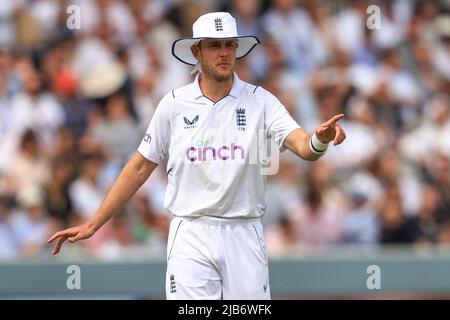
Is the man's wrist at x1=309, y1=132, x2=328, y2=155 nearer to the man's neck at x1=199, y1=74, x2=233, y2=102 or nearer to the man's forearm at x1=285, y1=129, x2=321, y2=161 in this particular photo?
the man's forearm at x1=285, y1=129, x2=321, y2=161

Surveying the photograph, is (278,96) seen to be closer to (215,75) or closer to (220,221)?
(215,75)

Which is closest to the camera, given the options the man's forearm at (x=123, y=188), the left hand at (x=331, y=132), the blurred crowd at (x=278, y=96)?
the left hand at (x=331, y=132)

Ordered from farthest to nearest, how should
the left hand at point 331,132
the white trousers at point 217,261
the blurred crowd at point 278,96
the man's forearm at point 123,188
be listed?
the blurred crowd at point 278,96 < the man's forearm at point 123,188 < the white trousers at point 217,261 < the left hand at point 331,132

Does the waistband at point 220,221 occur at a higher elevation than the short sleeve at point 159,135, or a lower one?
lower

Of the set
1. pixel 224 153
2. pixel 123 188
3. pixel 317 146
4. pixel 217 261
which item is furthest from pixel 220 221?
pixel 317 146

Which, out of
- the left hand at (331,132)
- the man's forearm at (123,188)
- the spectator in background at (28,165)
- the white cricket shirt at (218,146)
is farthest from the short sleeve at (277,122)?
the spectator in background at (28,165)

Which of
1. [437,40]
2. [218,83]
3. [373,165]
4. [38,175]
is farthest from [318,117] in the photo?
[218,83]

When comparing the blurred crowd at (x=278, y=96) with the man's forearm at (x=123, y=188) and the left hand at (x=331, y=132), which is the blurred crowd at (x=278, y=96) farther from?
the left hand at (x=331, y=132)

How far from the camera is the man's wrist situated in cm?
746

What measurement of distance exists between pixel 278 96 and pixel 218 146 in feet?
20.4

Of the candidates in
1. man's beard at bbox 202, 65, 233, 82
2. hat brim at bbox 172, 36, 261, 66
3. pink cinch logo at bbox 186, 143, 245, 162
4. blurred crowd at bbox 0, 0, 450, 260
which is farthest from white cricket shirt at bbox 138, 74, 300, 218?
blurred crowd at bbox 0, 0, 450, 260

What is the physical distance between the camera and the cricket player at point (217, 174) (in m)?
7.81

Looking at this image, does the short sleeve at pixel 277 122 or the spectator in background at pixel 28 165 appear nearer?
the short sleeve at pixel 277 122

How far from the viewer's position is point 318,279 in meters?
11.2
